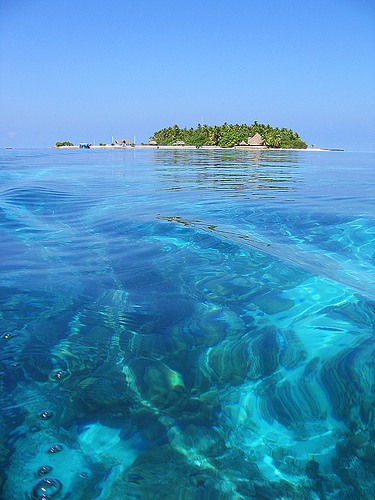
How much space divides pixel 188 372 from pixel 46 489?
64 cm

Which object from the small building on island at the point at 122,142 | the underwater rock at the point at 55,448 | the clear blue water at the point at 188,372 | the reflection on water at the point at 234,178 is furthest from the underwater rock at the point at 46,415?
the small building on island at the point at 122,142

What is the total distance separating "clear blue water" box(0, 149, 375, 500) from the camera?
1043 mm

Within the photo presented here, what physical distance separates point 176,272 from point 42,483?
1.62m

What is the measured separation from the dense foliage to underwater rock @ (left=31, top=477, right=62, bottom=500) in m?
69.0

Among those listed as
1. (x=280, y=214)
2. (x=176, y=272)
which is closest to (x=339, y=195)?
(x=280, y=214)

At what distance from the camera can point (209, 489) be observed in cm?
100

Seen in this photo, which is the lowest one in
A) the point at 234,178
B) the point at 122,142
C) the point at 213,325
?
the point at 213,325

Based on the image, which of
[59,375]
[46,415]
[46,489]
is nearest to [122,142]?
[59,375]

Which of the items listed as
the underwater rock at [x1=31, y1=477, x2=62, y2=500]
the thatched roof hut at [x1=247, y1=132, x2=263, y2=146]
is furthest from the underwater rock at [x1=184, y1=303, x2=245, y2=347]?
the thatched roof hut at [x1=247, y1=132, x2=263, y2=146]

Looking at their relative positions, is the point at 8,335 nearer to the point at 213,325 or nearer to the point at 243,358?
the point at 213,325

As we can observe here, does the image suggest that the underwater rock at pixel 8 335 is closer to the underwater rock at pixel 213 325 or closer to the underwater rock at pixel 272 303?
the underwater rock at pixel 213 325

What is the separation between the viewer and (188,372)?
1.45m

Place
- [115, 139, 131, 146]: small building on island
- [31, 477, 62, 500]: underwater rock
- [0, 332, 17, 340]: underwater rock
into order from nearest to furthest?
[31, 477, 62, 500]: underwater rock < [0, 332, 17, 340]: underwater rock < [115, 139, 131, 146]: small building on island

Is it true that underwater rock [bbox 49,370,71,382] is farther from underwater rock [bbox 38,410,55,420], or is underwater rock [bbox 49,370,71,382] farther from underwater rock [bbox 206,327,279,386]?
underwater rock [bbox 206,327,279,386]
